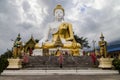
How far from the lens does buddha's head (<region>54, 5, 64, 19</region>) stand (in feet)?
106

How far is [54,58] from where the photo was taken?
68.9 ft

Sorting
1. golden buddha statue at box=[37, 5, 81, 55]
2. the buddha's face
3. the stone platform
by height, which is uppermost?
the buddha's face

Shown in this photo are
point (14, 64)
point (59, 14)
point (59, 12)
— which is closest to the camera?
point (14, 64)

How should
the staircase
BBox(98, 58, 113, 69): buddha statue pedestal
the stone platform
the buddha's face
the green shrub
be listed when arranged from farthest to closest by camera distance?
the buddha's face < the staircase < BBox(98, 58, 113, 69): buddha statue pedestal < the green shrub < the stone platform

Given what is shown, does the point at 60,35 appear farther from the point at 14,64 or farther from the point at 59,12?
the point at 14,64

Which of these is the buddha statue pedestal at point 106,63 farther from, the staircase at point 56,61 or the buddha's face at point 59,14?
the buddha's face at point 59,14

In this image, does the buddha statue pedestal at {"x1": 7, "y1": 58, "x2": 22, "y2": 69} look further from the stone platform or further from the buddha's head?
the buddha's head

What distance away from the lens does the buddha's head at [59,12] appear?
32406 mm

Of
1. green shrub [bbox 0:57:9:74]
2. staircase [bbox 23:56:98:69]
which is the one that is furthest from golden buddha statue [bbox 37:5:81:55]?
green shrub [bbox 0:57:9:74]

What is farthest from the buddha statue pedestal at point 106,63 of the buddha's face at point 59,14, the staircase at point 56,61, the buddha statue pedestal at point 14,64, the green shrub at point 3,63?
the buddha's face at point 59,14

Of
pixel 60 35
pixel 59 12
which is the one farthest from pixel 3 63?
pixel 59 12

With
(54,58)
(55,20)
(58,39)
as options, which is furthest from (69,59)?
(55,20)

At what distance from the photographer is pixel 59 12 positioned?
32.7 meters

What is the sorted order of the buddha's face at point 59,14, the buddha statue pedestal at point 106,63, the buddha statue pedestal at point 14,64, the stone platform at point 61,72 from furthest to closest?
the buddha's face at point 59,14
the buddha statue pedestal at point 106,63
the buddha statue pedestal at point 14,64
the stone platform at point 61,72
